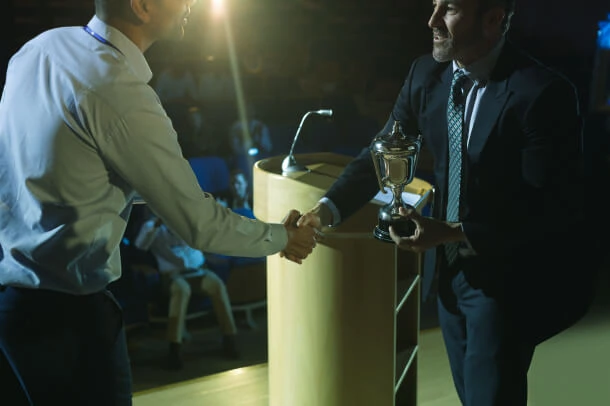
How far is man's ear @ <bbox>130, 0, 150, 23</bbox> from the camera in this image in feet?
4.87

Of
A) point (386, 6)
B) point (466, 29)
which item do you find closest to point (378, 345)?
point (466, 29)

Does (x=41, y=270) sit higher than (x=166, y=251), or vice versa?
(x=41, y=270)

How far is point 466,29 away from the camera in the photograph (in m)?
1.68

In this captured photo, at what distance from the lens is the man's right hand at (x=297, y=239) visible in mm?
1910

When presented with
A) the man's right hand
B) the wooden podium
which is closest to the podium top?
the wooden podium

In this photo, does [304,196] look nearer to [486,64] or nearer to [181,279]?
[486,64]

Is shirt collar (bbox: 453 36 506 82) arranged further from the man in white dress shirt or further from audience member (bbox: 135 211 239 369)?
audience member (bbox: 135 211 239 369)

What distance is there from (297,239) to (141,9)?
758 millimetres

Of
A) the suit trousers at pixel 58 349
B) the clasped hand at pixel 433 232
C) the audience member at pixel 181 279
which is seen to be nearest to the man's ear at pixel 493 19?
the clasped hand at pixel 433 232

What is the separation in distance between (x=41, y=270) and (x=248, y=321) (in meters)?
2.79

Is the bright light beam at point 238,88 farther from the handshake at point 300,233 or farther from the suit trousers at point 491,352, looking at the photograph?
the suit trousers at point 491,352

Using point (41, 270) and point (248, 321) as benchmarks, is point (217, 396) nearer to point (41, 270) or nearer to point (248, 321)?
point (248, 321)

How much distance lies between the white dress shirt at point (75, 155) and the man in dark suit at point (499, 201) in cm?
72

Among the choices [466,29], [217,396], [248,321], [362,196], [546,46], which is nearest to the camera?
[466,29]
